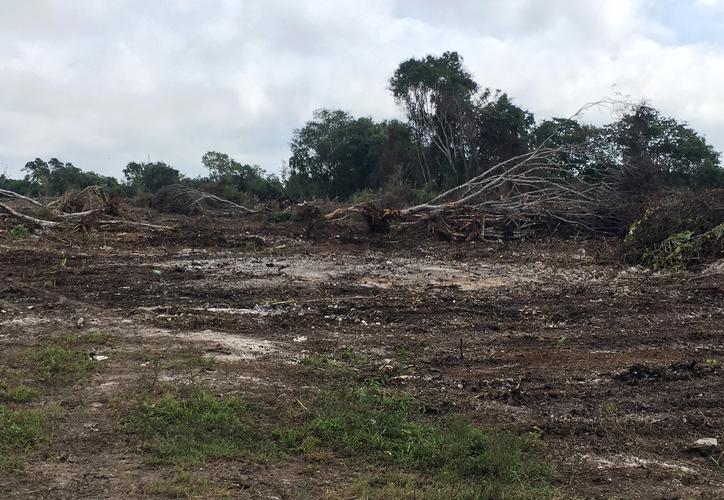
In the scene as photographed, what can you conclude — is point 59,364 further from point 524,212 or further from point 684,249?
point 524,212

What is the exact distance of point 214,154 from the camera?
119ft

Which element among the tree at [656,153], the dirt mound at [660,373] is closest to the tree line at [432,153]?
the tree at [656,153]

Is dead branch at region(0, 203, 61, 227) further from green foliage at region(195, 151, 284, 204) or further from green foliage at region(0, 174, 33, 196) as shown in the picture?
green foliage at region(0, 174, 33, 196)

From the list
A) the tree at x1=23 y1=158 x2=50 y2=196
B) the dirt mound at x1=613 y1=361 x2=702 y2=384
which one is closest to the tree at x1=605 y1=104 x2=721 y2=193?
the dirt mound at x1=613 y1=361 x2=702 y2=384

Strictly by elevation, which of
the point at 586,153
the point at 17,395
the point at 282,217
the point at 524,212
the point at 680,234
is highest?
the point at 586,153

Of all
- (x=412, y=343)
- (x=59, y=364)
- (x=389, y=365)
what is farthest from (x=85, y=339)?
(x=412, y=343)

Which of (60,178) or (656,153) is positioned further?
(60,178)

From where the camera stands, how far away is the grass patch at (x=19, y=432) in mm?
3193

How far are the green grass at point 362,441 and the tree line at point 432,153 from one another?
39.4ft

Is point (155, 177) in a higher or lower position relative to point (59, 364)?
higher

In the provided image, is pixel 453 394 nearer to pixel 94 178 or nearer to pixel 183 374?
pixel 183 374

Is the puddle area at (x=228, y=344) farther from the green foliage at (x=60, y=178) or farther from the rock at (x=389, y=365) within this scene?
the green foliage at (x=60, y=178)

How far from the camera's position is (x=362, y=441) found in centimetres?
355

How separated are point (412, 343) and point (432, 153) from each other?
76.8 ft
